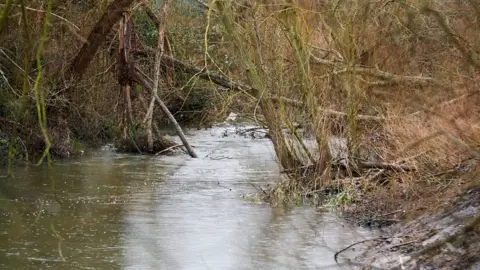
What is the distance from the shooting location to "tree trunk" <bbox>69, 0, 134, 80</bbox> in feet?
58.9

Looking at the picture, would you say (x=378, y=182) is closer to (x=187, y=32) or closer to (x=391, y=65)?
(x=391, y=65)

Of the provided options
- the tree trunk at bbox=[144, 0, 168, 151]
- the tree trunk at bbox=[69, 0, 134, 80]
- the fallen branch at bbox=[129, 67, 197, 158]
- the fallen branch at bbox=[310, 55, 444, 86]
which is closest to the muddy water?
the tree trunk at bbox=[144, 0, 168, 151]

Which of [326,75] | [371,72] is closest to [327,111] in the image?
[326,75]

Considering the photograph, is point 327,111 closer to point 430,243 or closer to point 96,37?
point 430,243

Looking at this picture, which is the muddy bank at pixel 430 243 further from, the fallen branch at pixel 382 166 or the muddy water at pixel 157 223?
the fallen branch at pixel 382 166

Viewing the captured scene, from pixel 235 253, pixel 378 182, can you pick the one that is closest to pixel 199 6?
pixel 378 182

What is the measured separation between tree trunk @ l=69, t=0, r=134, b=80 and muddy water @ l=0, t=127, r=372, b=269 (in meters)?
2.56

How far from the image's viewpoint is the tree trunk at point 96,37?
58.9 ft

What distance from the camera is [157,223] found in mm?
11453

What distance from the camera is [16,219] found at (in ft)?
38.1

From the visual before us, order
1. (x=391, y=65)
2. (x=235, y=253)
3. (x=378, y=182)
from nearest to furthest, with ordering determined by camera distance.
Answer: (x=235, y=253)
(x=378, y=182)
(x=391, y=65)

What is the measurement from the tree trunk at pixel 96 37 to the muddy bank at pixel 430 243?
363 inches

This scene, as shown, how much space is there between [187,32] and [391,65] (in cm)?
842

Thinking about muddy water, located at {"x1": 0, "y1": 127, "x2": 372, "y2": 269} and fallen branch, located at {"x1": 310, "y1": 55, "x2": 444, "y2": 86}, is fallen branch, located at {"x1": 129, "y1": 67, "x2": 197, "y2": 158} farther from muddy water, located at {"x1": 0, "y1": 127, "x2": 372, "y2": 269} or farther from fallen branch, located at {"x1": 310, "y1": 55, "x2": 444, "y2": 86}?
fallen branch, located at {"x1": 310, "y1": 55, "x2": 444, "y2": 86}
